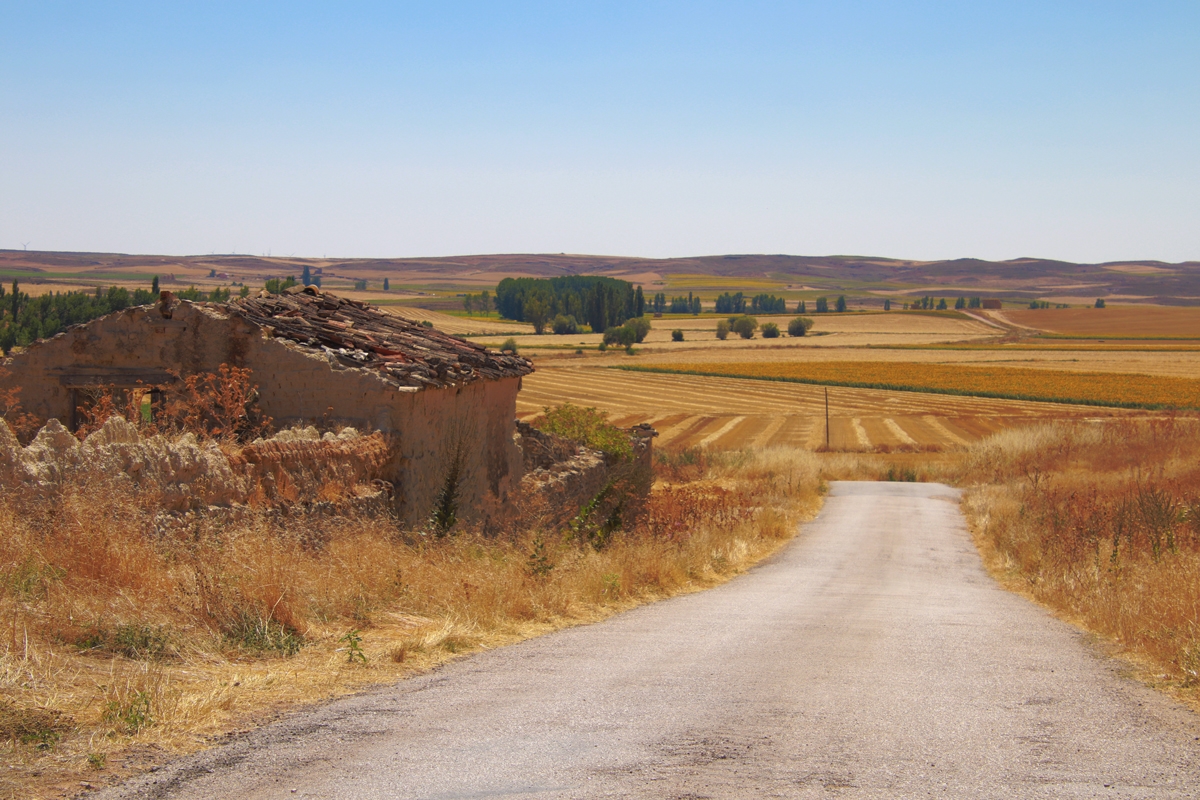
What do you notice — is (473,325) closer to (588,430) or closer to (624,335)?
(624,335)

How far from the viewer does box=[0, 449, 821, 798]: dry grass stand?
4.63 m

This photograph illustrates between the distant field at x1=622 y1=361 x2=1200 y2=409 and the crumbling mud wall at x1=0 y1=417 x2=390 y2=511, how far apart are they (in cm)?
5703

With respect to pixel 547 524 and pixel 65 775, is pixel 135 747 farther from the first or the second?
pixel 547 524

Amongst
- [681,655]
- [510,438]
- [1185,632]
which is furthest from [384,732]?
[510,438]

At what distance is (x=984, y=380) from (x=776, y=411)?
70.4ft

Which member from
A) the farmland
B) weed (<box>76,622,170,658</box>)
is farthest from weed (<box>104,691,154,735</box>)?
the farmland

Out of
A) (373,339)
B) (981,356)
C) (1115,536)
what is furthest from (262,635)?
(981,356)

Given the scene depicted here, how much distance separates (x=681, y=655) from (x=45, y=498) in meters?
4.84

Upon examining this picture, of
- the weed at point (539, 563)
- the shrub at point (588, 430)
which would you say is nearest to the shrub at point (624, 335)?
the shrub at point (588, 430)

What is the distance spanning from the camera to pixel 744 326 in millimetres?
132875

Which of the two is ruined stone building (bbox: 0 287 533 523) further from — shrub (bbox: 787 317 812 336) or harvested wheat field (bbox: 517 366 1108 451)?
shrub (bbox: 787 317 812 336)

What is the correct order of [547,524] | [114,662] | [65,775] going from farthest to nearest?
[547,524] < [114,662] < [65,775]

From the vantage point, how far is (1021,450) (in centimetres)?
3512

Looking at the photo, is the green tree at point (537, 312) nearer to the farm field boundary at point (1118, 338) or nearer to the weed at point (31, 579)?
the farm field boundary at point (1118, 338)
